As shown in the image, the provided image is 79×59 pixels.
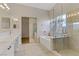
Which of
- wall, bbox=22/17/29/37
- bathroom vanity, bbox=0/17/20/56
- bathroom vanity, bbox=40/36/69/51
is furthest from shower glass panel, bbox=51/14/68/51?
bathroom vanity, bbox=0/17/20/56

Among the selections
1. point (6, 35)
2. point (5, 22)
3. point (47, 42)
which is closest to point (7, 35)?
point (6, 35)

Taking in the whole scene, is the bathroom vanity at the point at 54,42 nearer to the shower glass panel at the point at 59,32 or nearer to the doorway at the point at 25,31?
the shower glass panel at the point at 59,32

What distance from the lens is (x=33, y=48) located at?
1748 mm

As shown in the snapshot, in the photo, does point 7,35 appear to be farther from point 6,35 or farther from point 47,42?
point 47,42

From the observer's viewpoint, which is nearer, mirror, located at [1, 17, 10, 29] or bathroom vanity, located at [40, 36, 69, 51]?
mirror, located at [1, 17, 10, 29]

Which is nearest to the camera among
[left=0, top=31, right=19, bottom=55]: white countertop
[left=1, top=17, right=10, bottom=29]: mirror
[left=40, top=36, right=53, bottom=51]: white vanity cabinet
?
[left=0, top=31, right=19, bottom=55]: white countertop

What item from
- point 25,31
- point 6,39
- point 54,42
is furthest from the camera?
point 54,42

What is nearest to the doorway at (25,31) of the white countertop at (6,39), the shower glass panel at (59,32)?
the white countertop at (6,39)

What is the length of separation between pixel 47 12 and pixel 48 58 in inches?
30.3

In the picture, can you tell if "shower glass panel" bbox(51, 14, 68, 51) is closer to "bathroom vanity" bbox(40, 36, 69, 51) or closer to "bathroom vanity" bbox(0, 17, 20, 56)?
"bathroom vanity" bbox(40, 36, 69, 51)

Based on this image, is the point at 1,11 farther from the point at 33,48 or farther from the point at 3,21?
Result: the point at 33,48

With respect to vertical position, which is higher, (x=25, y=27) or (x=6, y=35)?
(x=25, y=27)

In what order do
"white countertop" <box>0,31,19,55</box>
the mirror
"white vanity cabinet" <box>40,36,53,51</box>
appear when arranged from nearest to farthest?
"white countertop" <box>0,31,19,55</box> → the mirror → "white vanity cabinet" <box>40,36,53,51</box>

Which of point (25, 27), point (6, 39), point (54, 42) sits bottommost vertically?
point (54, 42)
